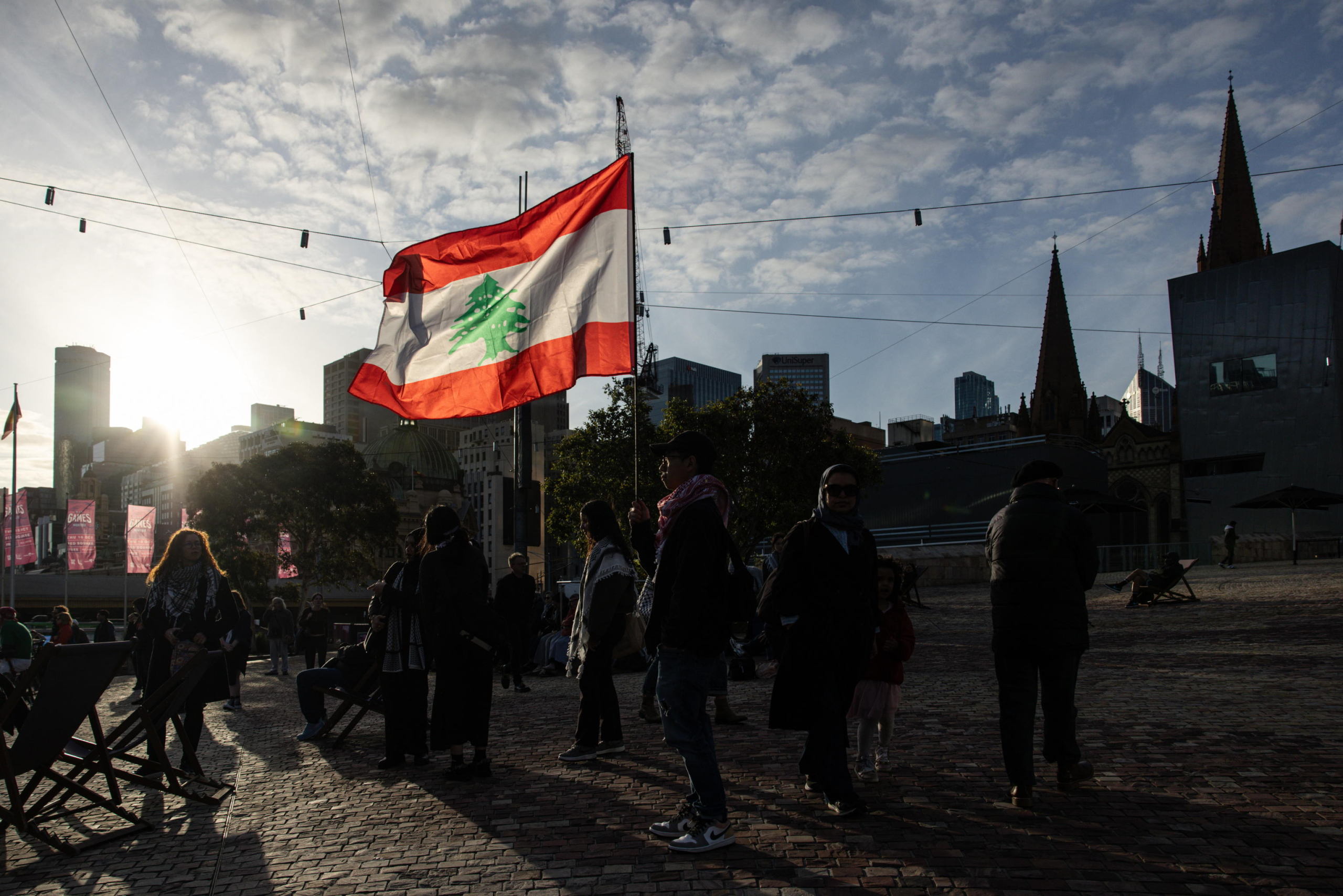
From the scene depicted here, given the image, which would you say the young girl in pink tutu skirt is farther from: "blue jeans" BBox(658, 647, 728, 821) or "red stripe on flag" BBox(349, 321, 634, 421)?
"red stripe on flag" BBox(349, 321, 634, 421)

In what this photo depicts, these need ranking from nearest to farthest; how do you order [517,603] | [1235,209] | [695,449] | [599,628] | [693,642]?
[693,642]
[695,449]
[599,628]
[517,603]
[1235,209]

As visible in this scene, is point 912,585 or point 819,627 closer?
point 819,627

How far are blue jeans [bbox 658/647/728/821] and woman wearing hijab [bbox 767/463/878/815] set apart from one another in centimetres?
43

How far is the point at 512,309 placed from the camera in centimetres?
918

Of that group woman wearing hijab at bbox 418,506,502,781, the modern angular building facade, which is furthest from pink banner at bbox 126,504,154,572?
the modern angular building facade

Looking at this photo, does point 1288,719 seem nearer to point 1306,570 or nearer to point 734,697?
point 734,697

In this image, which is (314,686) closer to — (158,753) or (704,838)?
(158,753)

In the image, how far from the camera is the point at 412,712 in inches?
255

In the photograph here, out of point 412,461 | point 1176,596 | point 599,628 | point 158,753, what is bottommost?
point 1176,596

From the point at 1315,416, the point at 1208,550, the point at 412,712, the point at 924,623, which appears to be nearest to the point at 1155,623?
the point at 924,623

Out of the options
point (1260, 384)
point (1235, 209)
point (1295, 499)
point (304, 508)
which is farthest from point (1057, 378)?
point (304, 508)

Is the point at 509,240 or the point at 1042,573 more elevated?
the point at 509,240

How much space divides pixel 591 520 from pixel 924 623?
1558 cm

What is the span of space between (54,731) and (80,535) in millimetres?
26674
